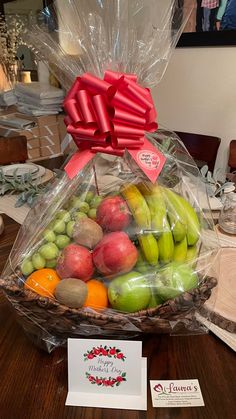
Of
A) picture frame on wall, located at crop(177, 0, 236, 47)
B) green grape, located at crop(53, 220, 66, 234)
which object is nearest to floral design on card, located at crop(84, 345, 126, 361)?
green grape, located at crop(53, 220, 66, 234)

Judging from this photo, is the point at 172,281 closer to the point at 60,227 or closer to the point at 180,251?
the point at 180,251

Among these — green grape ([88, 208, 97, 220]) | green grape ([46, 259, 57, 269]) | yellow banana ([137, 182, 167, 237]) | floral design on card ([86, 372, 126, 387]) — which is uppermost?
yellow banana ([137, 182, 167, 237])

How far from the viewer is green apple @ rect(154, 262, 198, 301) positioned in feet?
1.67

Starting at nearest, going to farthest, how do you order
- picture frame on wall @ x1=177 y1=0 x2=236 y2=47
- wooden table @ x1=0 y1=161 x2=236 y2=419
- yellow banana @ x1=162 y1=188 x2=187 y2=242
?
1. wooden table @ x1=0 y1=161 x2=236 y2=419
2. yellow banana @ x1=162 y1=188 x2=187 y2=242
3. picture frame on wall @ x1=177 y1=0 x2=236 y2=47

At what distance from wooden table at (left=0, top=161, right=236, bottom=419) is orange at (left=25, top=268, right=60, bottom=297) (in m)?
0.11

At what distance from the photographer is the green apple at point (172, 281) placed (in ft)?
1.67

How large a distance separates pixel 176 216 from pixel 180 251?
0.19ft

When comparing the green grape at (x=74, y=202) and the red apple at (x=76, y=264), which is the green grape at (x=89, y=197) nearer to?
the green grape at (x=74, y=202)

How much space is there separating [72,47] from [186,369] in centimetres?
65

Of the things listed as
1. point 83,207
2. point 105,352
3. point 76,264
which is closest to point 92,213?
point 83,207

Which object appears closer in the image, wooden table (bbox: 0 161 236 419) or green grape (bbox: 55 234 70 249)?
wooden table (bbox: 0 161 236 419)

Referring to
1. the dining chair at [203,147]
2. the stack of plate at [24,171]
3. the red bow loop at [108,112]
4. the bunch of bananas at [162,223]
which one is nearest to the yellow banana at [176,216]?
the bunch of bananas at [162,223]

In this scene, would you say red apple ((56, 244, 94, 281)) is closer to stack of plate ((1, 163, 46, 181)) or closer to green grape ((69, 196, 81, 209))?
green grape ((69, 196, 81, 209))

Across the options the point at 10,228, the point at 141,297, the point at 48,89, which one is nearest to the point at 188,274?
the point at 141,297
